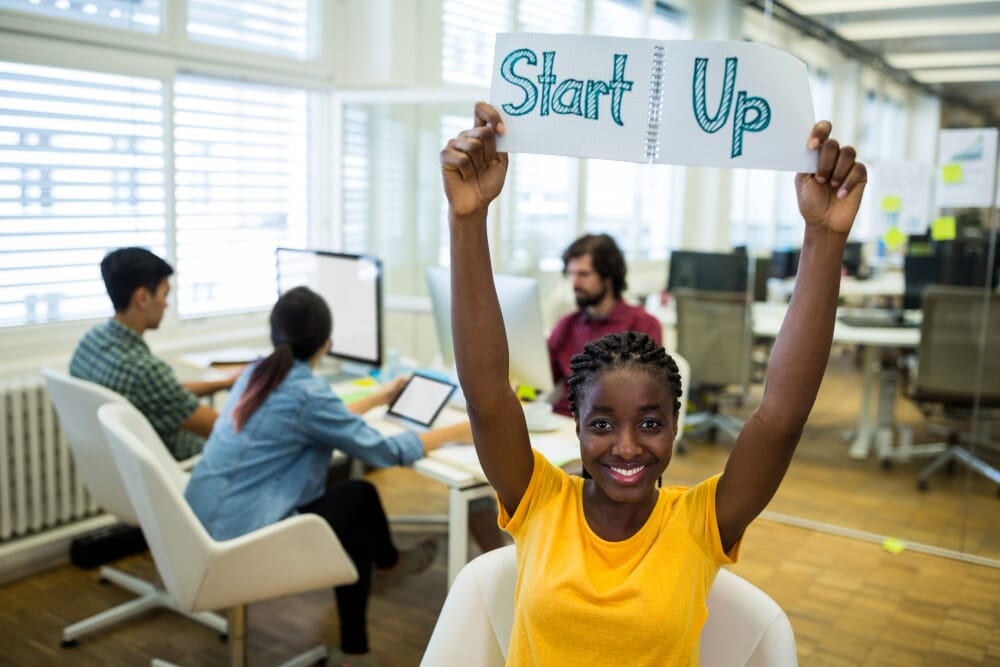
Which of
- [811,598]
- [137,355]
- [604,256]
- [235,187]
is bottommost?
[811,598]

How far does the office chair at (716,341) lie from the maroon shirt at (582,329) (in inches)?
69.4

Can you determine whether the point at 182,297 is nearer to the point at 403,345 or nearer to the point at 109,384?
the point at 403,345

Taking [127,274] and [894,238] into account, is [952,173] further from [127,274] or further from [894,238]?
[127,274]

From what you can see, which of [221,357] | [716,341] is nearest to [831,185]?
[221,357]

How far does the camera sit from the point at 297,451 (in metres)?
2.47

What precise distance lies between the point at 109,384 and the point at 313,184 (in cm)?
228

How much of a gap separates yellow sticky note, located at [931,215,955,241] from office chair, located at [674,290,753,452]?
3.85ft

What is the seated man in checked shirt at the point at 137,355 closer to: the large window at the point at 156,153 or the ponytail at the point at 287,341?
the ponytail at the point at 287,341

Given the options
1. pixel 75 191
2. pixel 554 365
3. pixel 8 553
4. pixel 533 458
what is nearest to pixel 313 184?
pixel 75 191

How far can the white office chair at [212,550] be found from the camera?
83.3 inches

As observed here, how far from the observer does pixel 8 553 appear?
318cm

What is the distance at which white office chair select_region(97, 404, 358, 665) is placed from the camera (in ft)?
6.94

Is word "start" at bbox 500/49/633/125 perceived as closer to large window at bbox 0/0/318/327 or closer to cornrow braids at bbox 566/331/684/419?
cornrow braids at bbox 566/331/684/419

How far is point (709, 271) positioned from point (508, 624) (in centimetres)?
390
